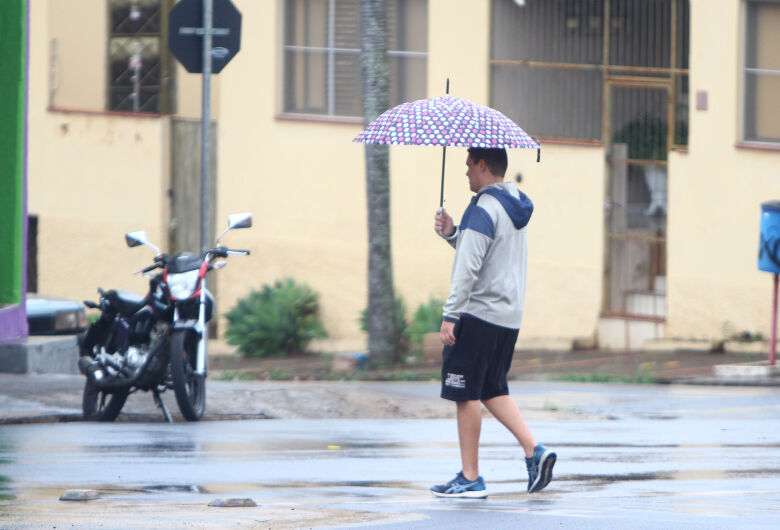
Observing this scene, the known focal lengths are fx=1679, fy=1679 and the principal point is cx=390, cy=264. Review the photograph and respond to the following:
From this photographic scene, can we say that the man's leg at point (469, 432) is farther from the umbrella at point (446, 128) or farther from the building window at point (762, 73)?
the building window at point (762, 73)

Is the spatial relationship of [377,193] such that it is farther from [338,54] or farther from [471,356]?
[471,356]

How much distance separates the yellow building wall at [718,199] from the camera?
57.1ft

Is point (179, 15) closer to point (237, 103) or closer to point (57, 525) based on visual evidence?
point (57, 525)

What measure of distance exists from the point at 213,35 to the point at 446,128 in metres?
4.83

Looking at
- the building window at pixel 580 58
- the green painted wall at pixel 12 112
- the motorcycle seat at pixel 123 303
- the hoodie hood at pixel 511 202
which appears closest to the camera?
the hoodie hood at pixel 511 202

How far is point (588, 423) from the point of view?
38.2 ft

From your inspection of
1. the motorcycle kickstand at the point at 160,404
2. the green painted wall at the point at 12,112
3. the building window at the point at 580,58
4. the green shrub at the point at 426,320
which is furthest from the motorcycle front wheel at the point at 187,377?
the building window at the point at 580,58

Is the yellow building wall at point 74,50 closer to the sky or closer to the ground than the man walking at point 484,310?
closer to the sky

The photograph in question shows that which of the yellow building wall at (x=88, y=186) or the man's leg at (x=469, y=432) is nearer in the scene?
the man's leg at (x=469, y=432)

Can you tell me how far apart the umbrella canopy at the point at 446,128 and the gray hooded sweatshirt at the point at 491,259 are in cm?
25

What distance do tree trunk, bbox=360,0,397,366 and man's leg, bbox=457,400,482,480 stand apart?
8.91 m

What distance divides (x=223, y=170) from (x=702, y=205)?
6594 millimetres

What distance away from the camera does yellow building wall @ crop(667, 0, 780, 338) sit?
17.4m

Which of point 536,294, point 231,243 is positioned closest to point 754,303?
point 536,294
